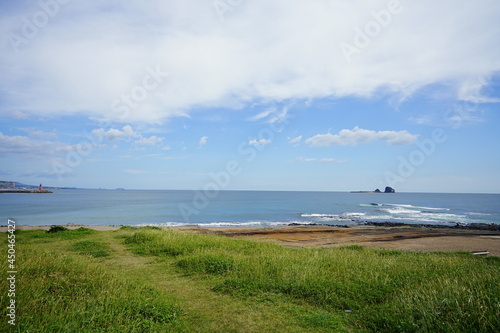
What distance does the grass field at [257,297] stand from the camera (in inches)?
238

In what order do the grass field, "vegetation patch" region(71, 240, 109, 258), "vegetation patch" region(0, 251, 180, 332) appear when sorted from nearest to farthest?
1. "vegetation patch" region(0, 251, 180, 332)
2. the grass field
3. "vegetation patch" region(71, 240, 109, 258)

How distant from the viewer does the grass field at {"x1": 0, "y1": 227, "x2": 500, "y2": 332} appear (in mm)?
6055

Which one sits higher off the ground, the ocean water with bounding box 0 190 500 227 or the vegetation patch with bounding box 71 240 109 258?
the vegetation patch with bounding box 71 240 109 258

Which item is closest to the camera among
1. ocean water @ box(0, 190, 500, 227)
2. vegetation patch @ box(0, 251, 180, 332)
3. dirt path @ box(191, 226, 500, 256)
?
vegetation patch @ box(0, 251, 180, 332)

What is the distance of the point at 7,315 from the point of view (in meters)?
5.68

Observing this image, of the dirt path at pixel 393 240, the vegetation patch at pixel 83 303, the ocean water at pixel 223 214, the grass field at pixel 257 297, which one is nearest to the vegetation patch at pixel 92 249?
the grass field at pixel 257 297

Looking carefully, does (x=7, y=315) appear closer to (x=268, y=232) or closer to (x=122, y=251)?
(x=122, y=251)

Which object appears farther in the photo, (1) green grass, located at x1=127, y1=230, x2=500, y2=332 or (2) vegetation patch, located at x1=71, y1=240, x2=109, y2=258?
(2) vegetation patch, located at x1=71, y1=240, x2=109, y2=258

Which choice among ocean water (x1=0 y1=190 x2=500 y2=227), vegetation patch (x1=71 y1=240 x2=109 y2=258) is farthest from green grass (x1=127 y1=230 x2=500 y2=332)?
ocean water (x1=0 y1=190 x2=500 y2=227)

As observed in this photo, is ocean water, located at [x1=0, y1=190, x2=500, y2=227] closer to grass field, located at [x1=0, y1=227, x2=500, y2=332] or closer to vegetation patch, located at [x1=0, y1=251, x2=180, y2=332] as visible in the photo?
grass field, located at [x1=0, y1=227, x2=500, y2=332]

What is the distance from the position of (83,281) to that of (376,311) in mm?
8344

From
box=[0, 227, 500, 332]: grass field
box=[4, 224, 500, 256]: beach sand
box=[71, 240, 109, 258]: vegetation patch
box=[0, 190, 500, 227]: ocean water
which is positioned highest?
box=[0, 227, 500, 332]: grass field

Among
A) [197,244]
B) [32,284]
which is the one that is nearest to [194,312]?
[32,284]

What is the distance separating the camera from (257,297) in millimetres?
8336
